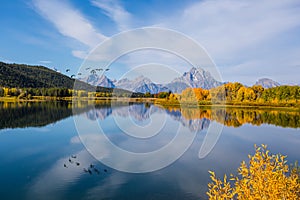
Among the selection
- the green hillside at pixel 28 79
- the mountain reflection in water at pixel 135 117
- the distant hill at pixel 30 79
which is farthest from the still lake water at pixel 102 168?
the green hillside at pixel 28 79

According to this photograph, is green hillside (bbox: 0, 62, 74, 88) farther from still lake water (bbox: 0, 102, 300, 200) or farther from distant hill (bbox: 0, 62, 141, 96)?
still lake water (bbox: 0, 102, 300, 200)

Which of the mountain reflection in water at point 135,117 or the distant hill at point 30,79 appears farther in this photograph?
the distant hill at point 30,79

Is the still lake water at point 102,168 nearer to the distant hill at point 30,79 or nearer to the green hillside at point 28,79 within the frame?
the distant hill at point 30,79

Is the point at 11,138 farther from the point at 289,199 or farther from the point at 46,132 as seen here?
the point at 289,199

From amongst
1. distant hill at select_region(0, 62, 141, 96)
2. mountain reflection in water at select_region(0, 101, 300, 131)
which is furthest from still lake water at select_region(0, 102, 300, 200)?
distant hill at select_region(0, 62, 141, 96)

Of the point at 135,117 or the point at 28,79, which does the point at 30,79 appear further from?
the point at 135,117

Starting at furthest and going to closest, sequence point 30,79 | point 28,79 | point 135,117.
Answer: point 30,79, point 28,79, point 135,117

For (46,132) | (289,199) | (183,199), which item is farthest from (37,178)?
(46,132)

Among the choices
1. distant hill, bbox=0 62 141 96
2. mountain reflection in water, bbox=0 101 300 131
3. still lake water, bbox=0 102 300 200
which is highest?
distant hill, bbox=0 62 141 96

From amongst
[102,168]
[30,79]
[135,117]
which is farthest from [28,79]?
[102,168]

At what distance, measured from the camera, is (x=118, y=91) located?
13281mm

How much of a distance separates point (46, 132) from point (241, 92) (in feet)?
215

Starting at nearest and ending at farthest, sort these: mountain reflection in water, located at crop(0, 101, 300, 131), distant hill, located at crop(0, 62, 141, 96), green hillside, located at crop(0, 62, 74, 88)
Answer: mountain reflection in water, located at crop(0, 101, 300, 131) < distant hill, located at crop(0, 62, 141, 96) < green hillside, located at crop(0, 62, 74, 88)

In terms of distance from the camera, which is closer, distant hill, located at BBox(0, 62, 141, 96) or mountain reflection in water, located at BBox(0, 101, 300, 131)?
mountain reflection in water, located at BBox(0, 101, 300, 131)
